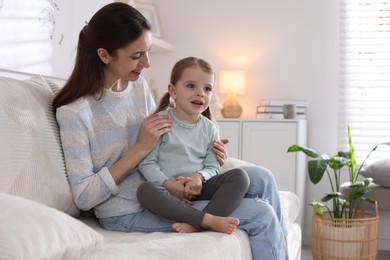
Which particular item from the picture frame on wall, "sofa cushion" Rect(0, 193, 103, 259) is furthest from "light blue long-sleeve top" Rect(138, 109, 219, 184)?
the picture frame on wall

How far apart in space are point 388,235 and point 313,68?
1298mm

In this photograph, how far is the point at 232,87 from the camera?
448cm

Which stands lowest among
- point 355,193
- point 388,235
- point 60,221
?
point 388,235

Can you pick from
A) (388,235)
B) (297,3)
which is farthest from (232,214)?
(297,3)

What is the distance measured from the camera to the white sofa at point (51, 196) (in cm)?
124

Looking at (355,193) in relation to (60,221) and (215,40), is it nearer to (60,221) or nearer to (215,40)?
(215,40)

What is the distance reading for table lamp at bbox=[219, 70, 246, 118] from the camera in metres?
4.48

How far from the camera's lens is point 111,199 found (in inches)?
77.4

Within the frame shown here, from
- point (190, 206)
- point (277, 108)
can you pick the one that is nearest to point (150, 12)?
point (277, 108)

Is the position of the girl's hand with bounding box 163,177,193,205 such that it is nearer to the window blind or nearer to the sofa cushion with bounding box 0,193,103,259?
the sofa cushion with bounding box 0,193,103,259

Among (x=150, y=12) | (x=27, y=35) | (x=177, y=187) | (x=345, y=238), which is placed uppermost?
(x=150, y=12)

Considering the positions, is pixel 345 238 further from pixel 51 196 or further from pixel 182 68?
pixel 51 196

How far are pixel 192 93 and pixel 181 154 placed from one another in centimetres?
21

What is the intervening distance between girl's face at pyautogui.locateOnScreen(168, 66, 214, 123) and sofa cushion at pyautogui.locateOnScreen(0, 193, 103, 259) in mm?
882
